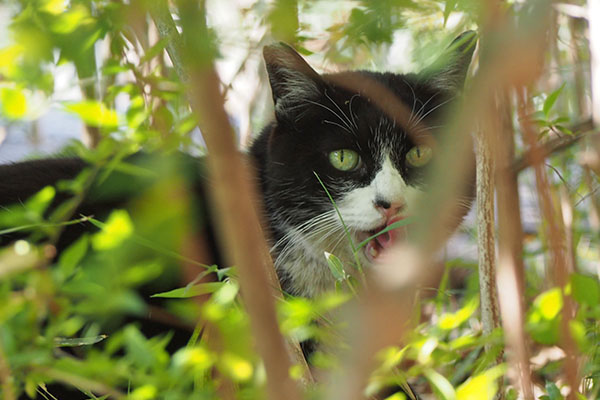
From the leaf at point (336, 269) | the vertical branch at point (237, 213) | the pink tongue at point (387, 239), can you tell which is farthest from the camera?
the pink tongue at point (387, 239)

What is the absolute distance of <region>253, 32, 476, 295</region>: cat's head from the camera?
1.68 meters

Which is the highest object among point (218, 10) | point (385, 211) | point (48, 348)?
point (218, 10)

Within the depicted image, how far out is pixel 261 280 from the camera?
436mm

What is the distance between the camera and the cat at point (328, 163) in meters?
1.65

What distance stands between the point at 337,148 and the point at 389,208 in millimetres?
271

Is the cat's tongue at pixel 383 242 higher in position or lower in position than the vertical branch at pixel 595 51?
lower

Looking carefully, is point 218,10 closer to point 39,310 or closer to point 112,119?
point 112,119

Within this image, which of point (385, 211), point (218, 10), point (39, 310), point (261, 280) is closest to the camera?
point (261, 280)

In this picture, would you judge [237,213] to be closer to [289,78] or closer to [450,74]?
[289,78]

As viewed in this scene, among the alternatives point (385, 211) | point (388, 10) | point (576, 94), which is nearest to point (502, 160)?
point (388, 10)

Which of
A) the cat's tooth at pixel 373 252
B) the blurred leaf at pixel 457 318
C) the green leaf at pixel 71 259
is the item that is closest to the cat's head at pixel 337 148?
the cat's tooth at pixel 373 252

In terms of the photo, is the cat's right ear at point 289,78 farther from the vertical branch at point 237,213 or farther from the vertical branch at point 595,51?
the vertical branch at point 237,213

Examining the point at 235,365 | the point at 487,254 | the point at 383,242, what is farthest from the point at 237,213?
the point at 383,242

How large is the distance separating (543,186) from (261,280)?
0.42 meters
